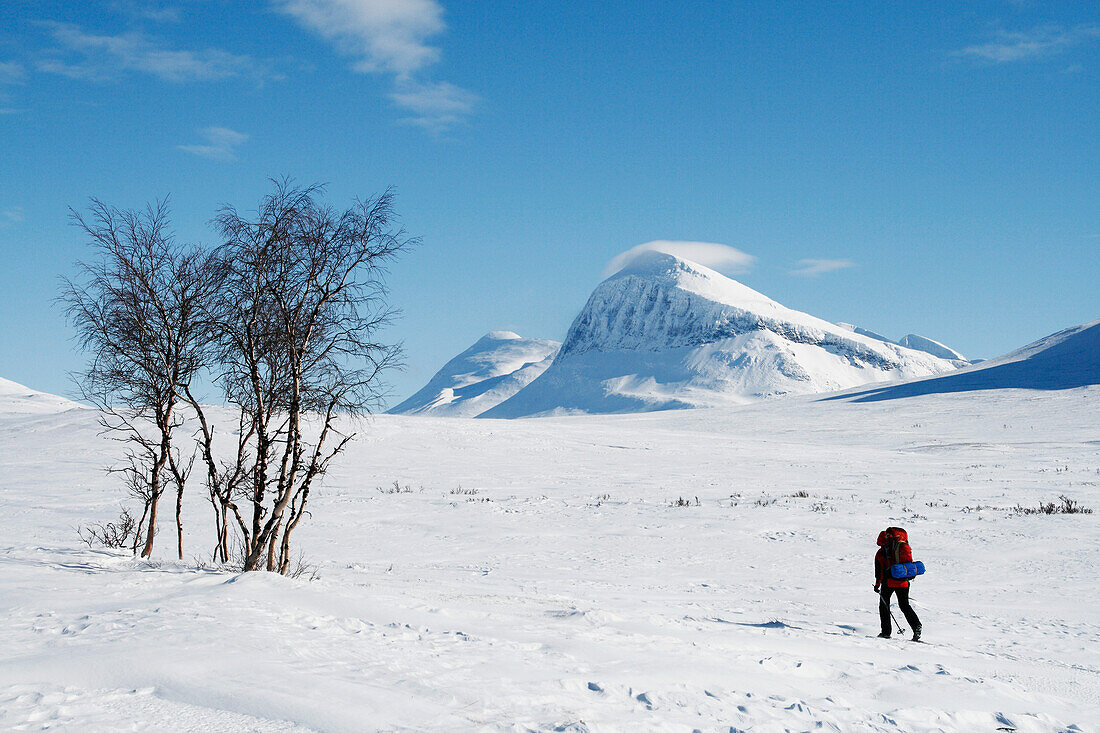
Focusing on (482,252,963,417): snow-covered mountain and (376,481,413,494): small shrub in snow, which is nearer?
(376,481,413,494): small shrub in snow

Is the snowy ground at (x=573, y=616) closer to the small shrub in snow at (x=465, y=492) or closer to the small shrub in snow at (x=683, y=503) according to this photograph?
the small shrub in snow at (x=465, y=492)

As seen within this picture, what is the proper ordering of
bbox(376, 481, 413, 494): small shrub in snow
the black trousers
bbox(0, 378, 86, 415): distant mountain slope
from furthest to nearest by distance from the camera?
bbox(0, 378, 86, 415): distant mountain slope
bbox(376, 481, 413, 494): small shrub in snow
the black trousers

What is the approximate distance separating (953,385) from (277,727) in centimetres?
8641

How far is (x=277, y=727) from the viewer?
4.53 meters

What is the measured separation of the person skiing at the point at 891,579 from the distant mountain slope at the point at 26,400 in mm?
89769

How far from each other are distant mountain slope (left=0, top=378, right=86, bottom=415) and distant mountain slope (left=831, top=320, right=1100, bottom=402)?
8951cm

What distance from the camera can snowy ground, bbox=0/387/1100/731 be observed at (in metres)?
5.07

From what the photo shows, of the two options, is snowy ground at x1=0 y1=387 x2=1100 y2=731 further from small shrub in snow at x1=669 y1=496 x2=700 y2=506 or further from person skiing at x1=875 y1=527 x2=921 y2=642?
small shrub in snow at x1=669 y1=496 x2=700 y2=506

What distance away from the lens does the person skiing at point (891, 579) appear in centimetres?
813

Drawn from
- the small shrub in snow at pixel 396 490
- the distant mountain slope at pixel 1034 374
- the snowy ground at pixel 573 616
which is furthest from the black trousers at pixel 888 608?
the distant mountain slope at pixel 1034 374

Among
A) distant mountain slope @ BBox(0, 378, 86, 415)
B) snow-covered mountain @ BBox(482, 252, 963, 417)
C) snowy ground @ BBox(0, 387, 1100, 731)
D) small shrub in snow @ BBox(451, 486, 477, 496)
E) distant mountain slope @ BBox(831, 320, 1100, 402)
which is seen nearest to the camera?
snowy ground @ BBox(0, 387, 1100, 731)

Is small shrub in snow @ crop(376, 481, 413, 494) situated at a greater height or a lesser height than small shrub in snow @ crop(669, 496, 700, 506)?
greater

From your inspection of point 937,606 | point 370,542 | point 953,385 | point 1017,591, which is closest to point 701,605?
point 937,606

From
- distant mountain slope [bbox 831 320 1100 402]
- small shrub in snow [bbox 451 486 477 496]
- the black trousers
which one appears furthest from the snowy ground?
distant mountain slope [bbox 831 320 1100 402]
